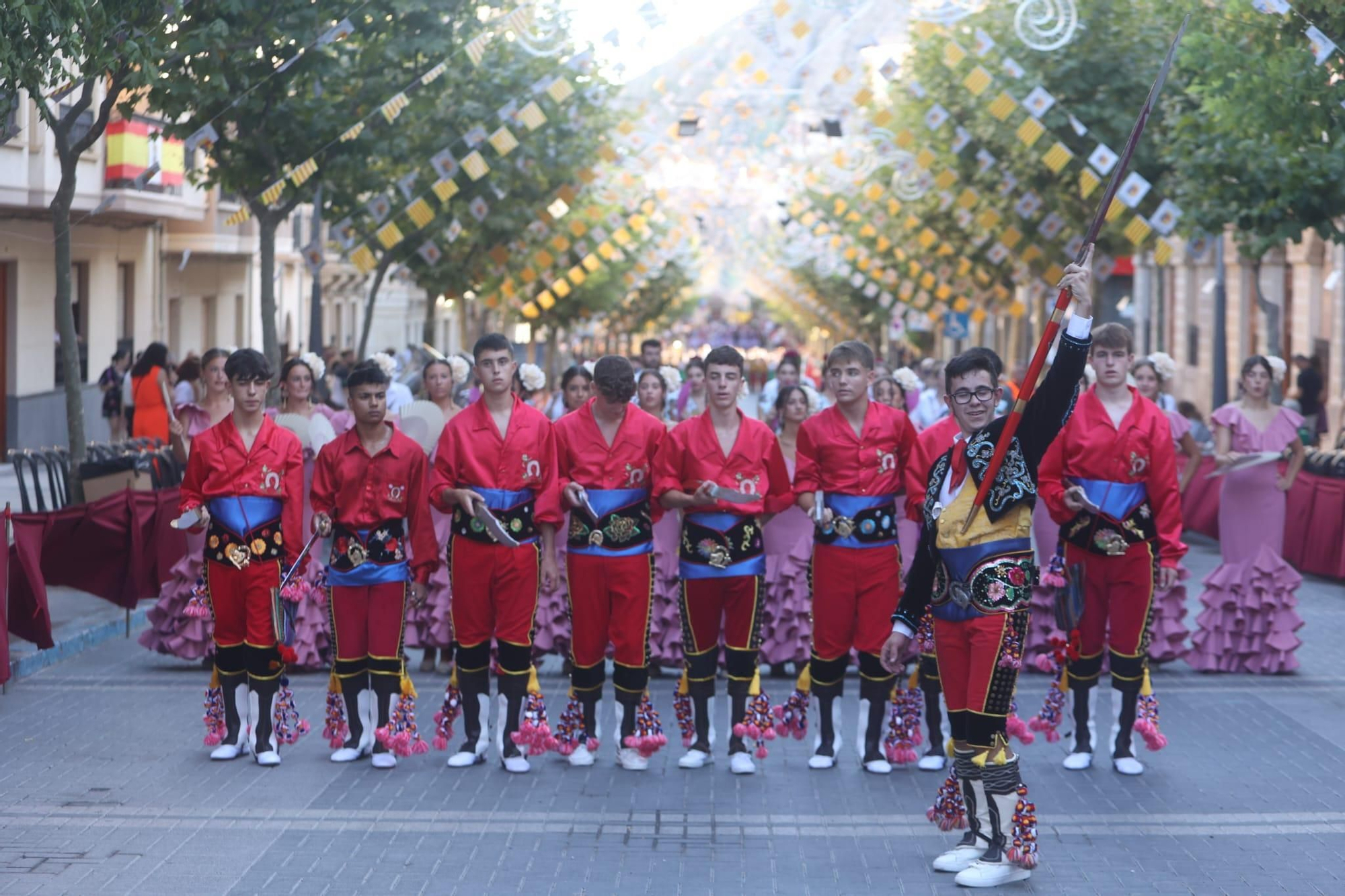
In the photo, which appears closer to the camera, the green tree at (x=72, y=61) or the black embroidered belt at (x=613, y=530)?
the black embroidered belt at (x=613, y=530)

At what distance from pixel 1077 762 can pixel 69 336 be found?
8614 millimetres

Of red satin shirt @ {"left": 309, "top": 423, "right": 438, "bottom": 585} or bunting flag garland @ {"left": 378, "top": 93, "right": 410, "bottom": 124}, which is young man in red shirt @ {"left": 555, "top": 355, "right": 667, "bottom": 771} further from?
bunting flag garland @ {"left": 378, "top": 93, "right": 410, "bottom": 124}

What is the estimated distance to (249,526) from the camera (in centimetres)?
897

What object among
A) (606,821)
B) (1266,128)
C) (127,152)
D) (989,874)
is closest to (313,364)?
(606,821)

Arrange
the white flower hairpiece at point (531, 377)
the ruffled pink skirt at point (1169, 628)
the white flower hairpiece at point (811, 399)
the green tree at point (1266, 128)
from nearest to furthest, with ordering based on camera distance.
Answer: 1. the white flower hairpiece at point (531, 377)
2. the ruffled pink skirt at point (1169, 628)
3. the white flower hairpiece at point (811, 399)
4. the green tree at point (1266, 128)

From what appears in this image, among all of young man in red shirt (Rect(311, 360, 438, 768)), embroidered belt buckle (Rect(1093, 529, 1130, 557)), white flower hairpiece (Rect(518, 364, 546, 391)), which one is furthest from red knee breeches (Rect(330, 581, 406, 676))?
embroidered belt buckle (Rect(1093, 529, 1130, 557))

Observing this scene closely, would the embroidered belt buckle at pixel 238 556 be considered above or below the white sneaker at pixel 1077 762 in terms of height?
above

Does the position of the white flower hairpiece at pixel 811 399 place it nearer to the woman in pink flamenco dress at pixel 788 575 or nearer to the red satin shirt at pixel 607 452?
the woman in pink flamenco dress at pixel 788 575

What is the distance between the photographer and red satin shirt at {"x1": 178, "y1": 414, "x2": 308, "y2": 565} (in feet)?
29.5

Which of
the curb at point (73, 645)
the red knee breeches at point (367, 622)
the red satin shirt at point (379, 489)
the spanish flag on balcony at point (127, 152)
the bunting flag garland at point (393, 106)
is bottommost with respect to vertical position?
the curb at point (73, 645)

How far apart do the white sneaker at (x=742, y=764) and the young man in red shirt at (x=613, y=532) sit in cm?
39

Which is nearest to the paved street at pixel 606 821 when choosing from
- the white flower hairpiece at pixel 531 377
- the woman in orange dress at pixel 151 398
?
the white flower hairpiece at pixel 531 377

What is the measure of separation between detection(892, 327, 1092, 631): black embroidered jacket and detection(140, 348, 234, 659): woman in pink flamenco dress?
17.0ft

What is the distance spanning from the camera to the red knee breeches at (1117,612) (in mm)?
8867
